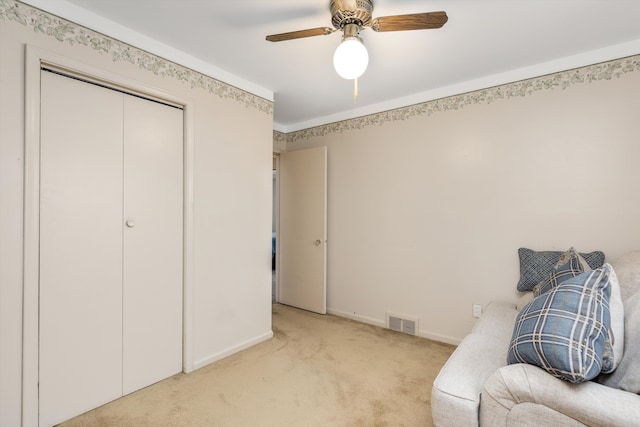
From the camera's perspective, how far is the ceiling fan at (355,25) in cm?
150

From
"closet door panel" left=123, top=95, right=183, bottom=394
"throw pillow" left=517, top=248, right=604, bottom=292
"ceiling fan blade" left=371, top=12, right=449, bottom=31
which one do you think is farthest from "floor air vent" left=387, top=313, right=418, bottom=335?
"ceiling fan blade" left=371, top=12, right=449, bottom=31

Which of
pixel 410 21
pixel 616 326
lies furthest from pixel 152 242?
pixel 616 326

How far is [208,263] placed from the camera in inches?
96.3

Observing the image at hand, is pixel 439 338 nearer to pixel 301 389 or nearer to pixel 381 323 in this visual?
pixel 381 323

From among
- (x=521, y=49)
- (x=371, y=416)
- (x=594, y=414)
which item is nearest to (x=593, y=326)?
(x=594, y=414)

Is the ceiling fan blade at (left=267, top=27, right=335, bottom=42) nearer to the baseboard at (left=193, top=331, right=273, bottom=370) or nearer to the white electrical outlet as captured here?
the baseboard at (left=193, top=331, right=273, bottom=370)

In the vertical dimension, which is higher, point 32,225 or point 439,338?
point 32,225

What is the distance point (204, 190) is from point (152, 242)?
540mm

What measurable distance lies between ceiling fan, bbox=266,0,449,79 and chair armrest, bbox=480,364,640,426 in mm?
1594

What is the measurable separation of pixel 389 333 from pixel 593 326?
2.10 meters

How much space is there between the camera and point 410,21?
1.50 meters

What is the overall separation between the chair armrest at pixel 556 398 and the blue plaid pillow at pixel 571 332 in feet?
0.18

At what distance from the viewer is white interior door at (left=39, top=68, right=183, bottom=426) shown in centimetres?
171

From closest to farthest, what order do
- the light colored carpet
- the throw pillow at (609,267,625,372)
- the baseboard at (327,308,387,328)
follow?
the throw pillow at (609,267,625,372) → the light colored carpet → the baseboard at (327,308,387,328)
